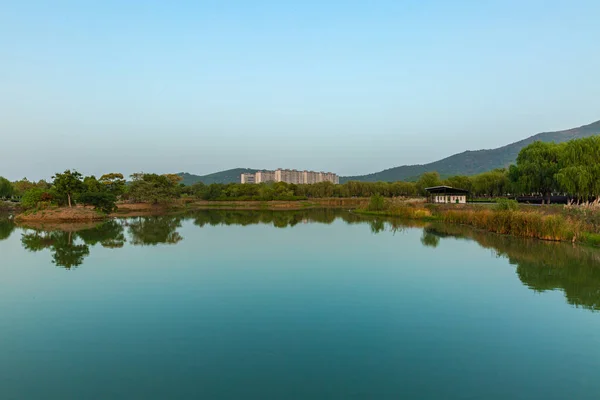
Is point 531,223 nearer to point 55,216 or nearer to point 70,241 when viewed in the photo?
point 70,241

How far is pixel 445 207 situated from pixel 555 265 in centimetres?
2202

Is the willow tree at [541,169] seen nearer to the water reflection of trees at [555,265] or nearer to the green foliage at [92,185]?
the water reflection of trees at [555,265]

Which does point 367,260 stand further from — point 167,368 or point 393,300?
point 167,368

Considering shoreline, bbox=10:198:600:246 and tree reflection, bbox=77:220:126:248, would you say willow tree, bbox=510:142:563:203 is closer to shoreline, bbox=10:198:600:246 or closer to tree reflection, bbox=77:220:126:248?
shoreline, bbox=10:198:600:246

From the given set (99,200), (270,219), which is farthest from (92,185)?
(270,219)

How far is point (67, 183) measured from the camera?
3562cm

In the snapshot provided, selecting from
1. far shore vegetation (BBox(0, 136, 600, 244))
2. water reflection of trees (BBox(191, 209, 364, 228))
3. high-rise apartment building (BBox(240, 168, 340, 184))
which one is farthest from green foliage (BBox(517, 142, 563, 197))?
high-rise apartment building (BBox(240, 168, 340, 184))

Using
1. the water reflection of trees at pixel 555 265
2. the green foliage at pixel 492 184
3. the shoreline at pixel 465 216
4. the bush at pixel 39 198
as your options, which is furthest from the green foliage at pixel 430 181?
the bush at pixel 39 198

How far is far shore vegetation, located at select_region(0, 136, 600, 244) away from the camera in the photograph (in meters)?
21.0

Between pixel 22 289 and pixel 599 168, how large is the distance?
1468 inches

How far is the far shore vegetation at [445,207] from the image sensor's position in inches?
826

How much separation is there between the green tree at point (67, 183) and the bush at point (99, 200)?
114cm

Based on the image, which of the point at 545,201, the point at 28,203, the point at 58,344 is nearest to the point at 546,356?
the point at 58,344

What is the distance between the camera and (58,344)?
6.82m
